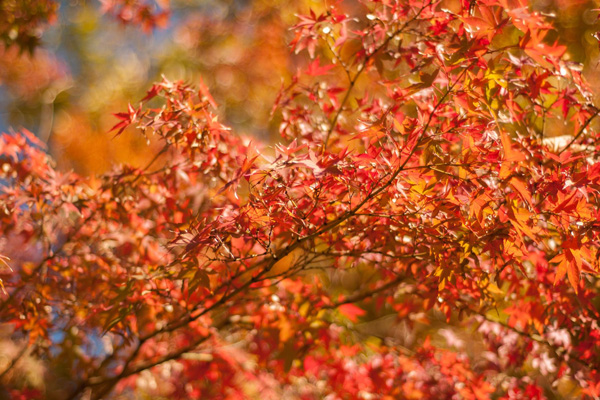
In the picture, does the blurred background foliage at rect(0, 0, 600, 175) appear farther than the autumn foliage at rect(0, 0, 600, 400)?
Yes

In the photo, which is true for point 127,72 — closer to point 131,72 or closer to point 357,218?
point 131,72

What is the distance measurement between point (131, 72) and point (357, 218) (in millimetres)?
8579

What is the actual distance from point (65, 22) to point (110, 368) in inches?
268

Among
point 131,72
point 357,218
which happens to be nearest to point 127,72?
point 131,72

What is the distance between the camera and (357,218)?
1995 millimetres

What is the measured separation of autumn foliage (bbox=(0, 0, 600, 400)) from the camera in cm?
156

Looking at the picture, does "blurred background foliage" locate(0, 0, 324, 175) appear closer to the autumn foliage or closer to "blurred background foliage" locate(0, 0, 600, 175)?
"blurred background foliage" locate(0, 0, 600, 175)

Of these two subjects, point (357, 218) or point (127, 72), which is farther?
point (127, 72)

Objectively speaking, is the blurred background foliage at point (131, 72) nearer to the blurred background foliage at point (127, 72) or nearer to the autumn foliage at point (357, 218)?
the blurred background foliage at point (127, 72)

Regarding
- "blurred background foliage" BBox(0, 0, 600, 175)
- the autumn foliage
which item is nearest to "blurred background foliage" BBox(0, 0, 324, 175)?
"blurred background foliage" BBox(0, 0, 600, 175)

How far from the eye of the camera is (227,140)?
2344 mm

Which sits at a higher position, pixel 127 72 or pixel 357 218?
pixel 127 72

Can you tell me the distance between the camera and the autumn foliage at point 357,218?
156 centimetres

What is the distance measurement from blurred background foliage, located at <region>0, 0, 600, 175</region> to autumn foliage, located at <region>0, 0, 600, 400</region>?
4.68 metres
